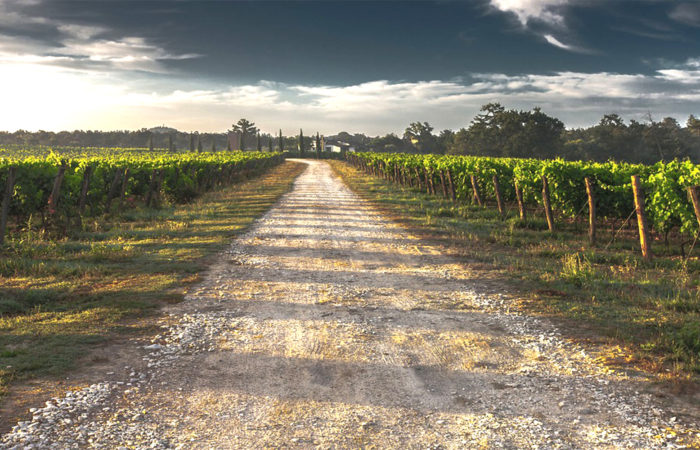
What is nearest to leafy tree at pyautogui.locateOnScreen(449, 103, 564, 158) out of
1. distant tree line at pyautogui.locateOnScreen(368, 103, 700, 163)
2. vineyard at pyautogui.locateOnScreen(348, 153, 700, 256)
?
distant tree line at pyautogui.locateOnScreen(368, 103, 700, 163)

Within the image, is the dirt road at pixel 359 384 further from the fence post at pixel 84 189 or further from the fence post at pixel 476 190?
the fence post at pixel 476 190

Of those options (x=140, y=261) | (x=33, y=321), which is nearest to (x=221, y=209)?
(x=140, y=261)

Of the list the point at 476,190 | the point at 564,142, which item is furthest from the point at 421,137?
the point at 476,190

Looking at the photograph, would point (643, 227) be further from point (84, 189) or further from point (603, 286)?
point (84, 189)

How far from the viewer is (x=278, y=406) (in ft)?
14.5

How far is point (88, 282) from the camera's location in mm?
8594

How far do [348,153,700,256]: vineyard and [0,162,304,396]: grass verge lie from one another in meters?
9.83

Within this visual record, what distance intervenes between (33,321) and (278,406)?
4.34 m

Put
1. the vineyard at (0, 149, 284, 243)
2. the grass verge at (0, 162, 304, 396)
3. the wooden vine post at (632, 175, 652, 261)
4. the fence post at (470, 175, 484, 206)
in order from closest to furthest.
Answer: the grass verge at (0, 162, 304, 396) → the wooden vine post at (632, 175, 652, 261) → the vineyard at (0, 149, 284, 243) → the fence post at (470, 175, 484, 206)

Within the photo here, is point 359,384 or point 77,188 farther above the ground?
point 77,188

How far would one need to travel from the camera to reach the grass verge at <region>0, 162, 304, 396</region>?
225 inches

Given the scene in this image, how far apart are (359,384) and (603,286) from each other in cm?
591

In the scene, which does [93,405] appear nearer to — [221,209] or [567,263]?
[567,263]

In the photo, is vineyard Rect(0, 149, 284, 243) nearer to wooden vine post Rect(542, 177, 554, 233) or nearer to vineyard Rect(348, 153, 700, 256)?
vineyard Rect(348, 153, 700, 256)
